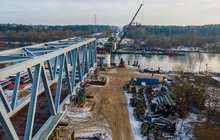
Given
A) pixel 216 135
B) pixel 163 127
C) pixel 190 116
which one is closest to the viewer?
pixel 216 135

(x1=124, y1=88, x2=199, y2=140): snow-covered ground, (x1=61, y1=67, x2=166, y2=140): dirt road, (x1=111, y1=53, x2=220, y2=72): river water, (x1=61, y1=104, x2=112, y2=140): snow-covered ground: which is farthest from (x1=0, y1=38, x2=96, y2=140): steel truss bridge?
(x1=111, y1=53, x2=220, y2=72): river water

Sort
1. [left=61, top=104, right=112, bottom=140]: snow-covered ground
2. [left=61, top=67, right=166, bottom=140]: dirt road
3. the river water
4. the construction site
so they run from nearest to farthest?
the construction site
[left=61, top=104, right=112, bottom=140]: snow-covered ground
[left=61, top=67, right=166, bottom=140]: dirt road
the river water

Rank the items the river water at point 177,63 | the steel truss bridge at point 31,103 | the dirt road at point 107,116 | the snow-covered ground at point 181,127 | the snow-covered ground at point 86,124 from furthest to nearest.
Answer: the river water at point 177,63
the dirt road at point 107,116
the snow-covered ground at point 181,127
the snow-covered ground at point 86,124
the steel truss bridge at point 31,103

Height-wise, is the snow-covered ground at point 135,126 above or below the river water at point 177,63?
below

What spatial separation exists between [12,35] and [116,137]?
78.2 m

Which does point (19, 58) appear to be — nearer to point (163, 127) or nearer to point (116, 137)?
point (116, 137)

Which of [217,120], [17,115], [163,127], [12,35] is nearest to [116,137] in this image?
[163,127]

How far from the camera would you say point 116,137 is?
45.6 feet

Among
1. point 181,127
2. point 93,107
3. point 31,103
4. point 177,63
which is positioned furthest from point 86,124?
point 177,63

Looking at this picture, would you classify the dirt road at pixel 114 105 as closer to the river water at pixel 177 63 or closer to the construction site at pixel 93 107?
the construction site at pixel 93 107

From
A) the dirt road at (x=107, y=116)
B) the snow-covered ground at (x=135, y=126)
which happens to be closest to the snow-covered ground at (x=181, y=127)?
the snow-covered ground at (x=135, y=126)

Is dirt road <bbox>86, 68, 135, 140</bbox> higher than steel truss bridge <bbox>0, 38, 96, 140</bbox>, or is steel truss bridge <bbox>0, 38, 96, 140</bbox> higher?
steel truss bridge <bbox>0, 38, 96, 140</bbox>

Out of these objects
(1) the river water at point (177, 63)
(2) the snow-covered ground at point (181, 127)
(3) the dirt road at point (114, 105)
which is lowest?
(2) the snow-covered ground at point (181, 127)

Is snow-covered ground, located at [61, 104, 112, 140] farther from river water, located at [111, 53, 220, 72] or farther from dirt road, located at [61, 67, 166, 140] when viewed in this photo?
river water, located at [111, 53, 220, 72]
